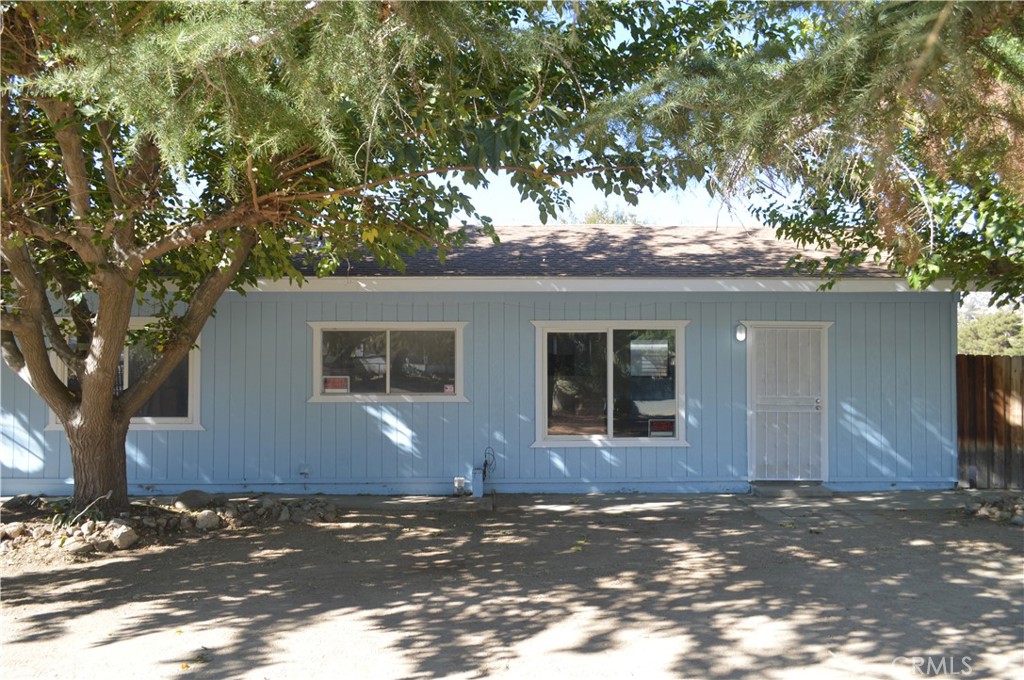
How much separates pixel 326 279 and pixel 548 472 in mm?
3727

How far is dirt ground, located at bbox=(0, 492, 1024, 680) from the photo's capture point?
5055 millimetres

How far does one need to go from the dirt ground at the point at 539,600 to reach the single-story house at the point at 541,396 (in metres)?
1.42

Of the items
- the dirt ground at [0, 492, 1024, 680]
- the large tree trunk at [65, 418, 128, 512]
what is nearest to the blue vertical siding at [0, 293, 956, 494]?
the dirt ground at [0, 492, 1024, 680]

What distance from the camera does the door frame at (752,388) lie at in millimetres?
10867

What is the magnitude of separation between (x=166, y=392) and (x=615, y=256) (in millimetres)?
6176

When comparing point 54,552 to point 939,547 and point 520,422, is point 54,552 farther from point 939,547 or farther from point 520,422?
point 939,547

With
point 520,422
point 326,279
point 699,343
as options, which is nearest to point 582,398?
point 520,422

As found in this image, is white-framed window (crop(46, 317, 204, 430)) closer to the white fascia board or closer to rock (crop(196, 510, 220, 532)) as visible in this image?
the white fascia board

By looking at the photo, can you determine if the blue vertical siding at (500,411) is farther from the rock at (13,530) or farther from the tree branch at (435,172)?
the tree branch at (435,172)

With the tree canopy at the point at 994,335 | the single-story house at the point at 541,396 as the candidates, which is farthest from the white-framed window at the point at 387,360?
the tree canopy at the point at 994,335

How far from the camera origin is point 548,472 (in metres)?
10.8

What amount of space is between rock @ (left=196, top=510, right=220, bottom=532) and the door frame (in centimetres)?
648

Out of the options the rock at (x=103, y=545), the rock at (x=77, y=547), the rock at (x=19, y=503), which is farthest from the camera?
the rock at (x=19, y=503)

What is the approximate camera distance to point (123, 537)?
7.88 m
